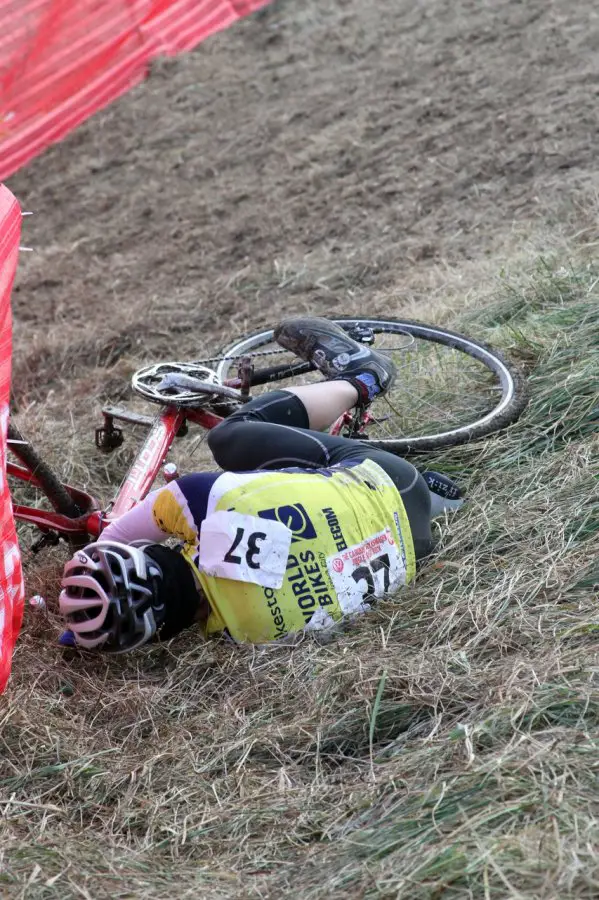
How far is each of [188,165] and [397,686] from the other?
621cm

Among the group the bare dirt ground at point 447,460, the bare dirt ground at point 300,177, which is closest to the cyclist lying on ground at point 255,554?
the bare dirt ground at point 447,460

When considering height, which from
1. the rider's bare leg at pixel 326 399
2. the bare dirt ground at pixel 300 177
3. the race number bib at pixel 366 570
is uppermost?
the rider's bare leg at pixel 326 399

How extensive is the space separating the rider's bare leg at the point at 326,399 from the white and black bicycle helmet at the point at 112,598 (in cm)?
94

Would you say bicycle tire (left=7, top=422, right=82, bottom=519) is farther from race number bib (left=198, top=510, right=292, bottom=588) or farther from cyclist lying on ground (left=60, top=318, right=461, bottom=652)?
race number bib (left=198, top=510, right=292, bottom=588)

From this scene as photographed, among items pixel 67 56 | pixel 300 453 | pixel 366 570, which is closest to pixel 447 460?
pixel 300 453

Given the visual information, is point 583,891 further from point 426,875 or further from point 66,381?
point 66,381

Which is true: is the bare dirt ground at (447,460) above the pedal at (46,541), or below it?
below

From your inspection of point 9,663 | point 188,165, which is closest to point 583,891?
point 9,663

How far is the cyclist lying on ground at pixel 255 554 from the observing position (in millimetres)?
3201

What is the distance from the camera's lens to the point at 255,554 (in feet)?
10.5

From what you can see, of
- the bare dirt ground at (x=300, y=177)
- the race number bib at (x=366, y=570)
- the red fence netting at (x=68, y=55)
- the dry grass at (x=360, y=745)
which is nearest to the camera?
the dry grass at (x=360, y=745)

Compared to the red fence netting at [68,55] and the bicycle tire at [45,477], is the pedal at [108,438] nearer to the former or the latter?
the bicycle tire at [45,477]

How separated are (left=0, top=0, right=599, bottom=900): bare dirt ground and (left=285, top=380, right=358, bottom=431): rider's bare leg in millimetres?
550

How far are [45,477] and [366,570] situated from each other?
1259 millimetres
